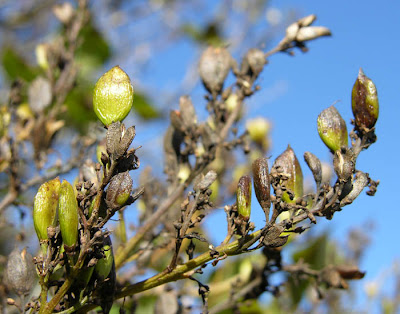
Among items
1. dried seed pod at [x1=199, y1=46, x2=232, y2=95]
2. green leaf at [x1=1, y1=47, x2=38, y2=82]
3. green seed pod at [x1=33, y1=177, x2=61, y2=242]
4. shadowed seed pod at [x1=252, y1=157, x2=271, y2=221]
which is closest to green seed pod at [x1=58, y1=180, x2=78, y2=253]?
green seed pod at [x1=33, y1=177, x2=61, y2=242]

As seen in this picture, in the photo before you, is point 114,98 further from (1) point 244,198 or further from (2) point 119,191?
(1) point 244,198

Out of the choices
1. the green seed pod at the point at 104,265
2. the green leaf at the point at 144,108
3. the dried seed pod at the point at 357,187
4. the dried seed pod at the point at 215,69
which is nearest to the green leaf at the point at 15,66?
the green leaf at the point at 144,108

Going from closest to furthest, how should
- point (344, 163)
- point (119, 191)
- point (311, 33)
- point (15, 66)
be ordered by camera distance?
1. point (119, 191)
2. point (344, 163)
3. point (311, 33)
4. point (15, 66)

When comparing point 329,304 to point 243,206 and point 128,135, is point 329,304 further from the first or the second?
point 128,135

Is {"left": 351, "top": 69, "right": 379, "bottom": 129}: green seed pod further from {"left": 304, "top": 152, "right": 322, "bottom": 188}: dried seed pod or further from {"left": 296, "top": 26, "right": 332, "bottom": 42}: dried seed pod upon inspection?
{"left": 296, "top": 26, "right": 332, "bottom": 42}: dried seed pod

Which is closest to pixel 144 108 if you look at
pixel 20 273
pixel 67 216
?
pixel 20 273

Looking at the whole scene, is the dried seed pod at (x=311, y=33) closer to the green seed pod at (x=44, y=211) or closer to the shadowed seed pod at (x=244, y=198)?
the shadowed seed pod at (x=244, y=198)
